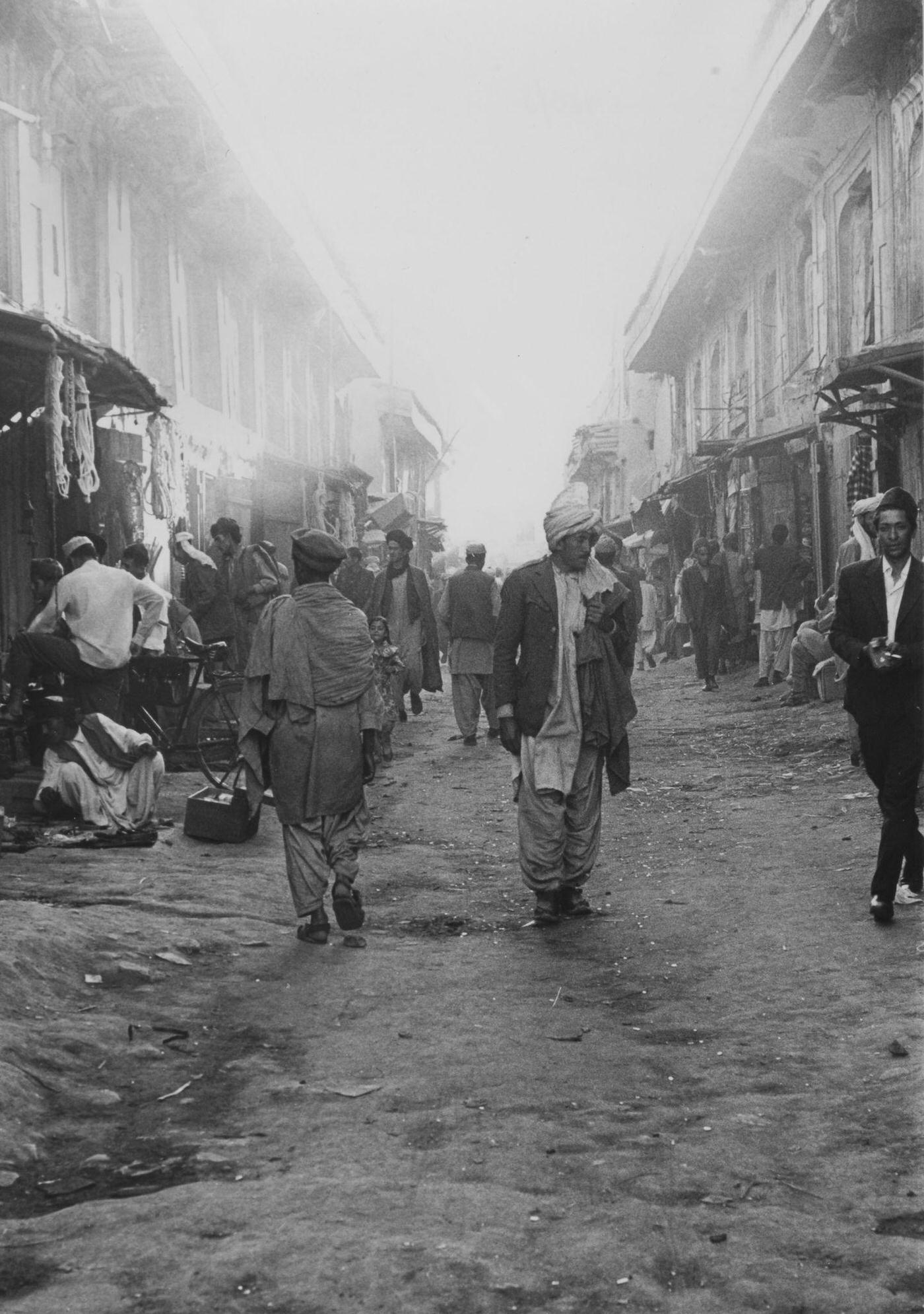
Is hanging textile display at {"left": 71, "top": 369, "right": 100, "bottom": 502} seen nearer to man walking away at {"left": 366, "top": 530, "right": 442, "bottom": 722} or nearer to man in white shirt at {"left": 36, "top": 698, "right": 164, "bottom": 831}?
man in white shirt at {"left": 36, "top": 698, "right": 164, "bottom": 831}

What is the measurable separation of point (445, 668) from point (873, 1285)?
80.6ft

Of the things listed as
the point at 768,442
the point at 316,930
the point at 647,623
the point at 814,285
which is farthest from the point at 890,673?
the point at 647,623

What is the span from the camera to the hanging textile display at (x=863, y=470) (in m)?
15.0

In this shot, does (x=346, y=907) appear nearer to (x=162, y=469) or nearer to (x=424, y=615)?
(x=424, y=615)

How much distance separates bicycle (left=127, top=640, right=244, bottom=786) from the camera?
10305 millimetres

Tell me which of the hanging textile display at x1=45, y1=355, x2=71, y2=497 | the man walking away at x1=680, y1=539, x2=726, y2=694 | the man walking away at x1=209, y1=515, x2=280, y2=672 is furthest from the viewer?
the man walking away at x1=680, y1=539, x2=726, y2=694

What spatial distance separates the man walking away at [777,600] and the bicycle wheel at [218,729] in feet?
23.8

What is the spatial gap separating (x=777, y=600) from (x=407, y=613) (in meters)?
4.95

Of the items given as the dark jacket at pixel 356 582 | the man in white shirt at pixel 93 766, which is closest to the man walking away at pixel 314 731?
the man in white shirt at pixel 93 766

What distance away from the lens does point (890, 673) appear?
587 centimetres

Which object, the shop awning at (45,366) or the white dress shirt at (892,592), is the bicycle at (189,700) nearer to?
the shop awning at (45,366)

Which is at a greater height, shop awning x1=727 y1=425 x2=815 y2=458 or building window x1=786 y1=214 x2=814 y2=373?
building window x1=786 y1=214 x2=814 y2=373

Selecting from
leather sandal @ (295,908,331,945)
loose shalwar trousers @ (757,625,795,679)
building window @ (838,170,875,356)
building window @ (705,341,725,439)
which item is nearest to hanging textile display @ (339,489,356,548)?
building window @ (705,341,725,439)

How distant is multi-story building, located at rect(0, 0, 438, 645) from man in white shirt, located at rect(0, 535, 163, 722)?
4.34 ft
